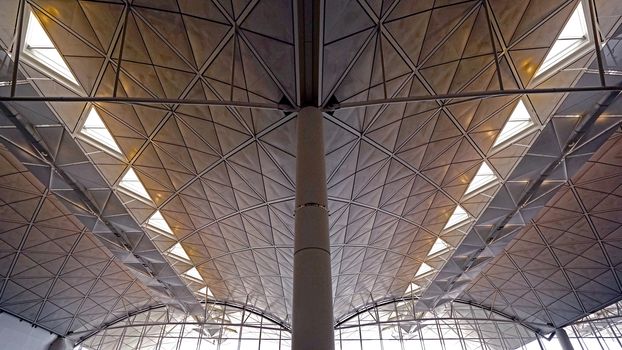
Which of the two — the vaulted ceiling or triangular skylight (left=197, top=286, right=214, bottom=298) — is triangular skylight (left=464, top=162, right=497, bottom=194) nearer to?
the vaulted ceiling

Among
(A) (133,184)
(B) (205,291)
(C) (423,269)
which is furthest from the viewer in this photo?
(B) (205,291)

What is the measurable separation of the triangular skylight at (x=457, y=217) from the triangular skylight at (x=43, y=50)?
2998cm

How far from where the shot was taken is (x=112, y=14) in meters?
16.6

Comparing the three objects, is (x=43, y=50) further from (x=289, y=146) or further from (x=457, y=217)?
(x=457, y=217)

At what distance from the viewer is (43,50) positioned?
18734 mm

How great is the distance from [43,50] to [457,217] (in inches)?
1283

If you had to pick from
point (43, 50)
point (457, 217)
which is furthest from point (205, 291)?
point (43, 50)

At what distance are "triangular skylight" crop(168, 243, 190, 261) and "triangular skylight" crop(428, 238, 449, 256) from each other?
83.3 feet

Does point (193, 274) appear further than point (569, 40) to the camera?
Yes

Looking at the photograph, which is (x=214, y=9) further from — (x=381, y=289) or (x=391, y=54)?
(x=381, y=289)

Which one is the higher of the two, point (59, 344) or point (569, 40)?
point (569, 40)

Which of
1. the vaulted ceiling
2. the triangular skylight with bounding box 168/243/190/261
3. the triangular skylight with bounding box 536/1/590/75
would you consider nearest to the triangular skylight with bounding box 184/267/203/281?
the vaulted ceiling

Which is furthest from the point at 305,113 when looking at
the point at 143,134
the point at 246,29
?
the point at 143,134

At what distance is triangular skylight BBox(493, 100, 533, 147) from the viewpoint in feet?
73.8
